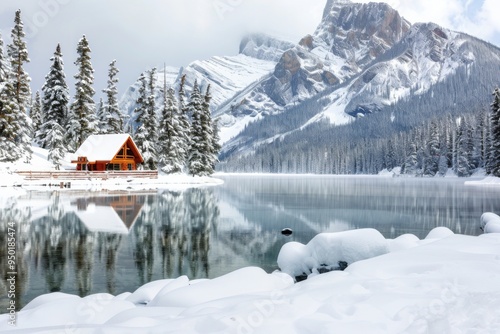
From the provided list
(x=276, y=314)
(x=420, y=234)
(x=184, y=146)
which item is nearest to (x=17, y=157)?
(x=184, y=146)

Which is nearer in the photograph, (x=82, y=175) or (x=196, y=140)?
(x=82, y=175)

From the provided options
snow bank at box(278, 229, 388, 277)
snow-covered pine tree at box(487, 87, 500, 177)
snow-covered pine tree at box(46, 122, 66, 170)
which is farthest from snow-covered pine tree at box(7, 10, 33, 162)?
snow-covered pine tree at box(487, 87, 500, 177)

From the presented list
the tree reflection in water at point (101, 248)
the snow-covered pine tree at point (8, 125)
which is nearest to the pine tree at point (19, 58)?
the snow-covered pine tree at point (8, 125)

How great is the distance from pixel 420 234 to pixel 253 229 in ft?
25.4

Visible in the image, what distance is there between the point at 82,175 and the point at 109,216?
97.9ft

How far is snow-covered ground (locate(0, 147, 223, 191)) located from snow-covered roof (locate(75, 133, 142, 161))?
311 centimetres

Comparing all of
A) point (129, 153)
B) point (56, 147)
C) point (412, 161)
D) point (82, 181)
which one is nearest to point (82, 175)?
point (82, 181)

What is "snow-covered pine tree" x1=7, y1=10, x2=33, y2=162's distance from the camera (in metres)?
48.6

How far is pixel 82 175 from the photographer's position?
49719 millimetres

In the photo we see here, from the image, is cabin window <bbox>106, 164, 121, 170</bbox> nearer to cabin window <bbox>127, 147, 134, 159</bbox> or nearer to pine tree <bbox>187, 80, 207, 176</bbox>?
cabin window <bbox>127, 147, 134, 159</bbox>

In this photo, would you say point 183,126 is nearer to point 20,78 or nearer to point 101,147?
point 101,147

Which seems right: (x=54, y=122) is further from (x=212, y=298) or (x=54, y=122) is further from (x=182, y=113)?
(x=212, y=298)

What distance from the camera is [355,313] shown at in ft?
19.5

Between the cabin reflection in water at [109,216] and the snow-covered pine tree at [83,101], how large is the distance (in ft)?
100
